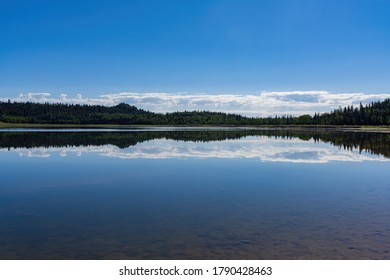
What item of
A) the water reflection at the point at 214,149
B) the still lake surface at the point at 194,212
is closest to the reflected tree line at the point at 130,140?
the water reflection at the point at 214,149

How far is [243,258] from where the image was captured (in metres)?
9.02

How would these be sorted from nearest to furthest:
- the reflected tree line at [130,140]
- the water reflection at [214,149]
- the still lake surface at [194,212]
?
1. the still lake surface at [194,212]
2. the water reflection at [214,149]
3. the reflected tree line at [130,140]

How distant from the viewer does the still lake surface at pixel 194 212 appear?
962cm

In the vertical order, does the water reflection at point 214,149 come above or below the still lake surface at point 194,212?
above

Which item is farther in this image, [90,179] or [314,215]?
[90,179]

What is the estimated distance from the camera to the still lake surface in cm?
962

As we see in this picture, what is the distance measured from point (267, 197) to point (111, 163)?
1465 cm

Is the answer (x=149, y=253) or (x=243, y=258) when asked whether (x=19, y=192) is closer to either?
(x=149, y=253)

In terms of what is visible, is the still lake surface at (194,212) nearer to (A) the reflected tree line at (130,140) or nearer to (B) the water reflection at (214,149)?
(B) the water reflection at (214,149)

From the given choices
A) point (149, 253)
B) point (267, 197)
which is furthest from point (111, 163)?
point (149, 253)

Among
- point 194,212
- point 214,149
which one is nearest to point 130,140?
point 214,149

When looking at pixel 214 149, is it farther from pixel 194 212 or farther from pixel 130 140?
pixel 194 212

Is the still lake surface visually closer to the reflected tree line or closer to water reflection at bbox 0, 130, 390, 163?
water reflection at bbox 0, 130, 390, 163
